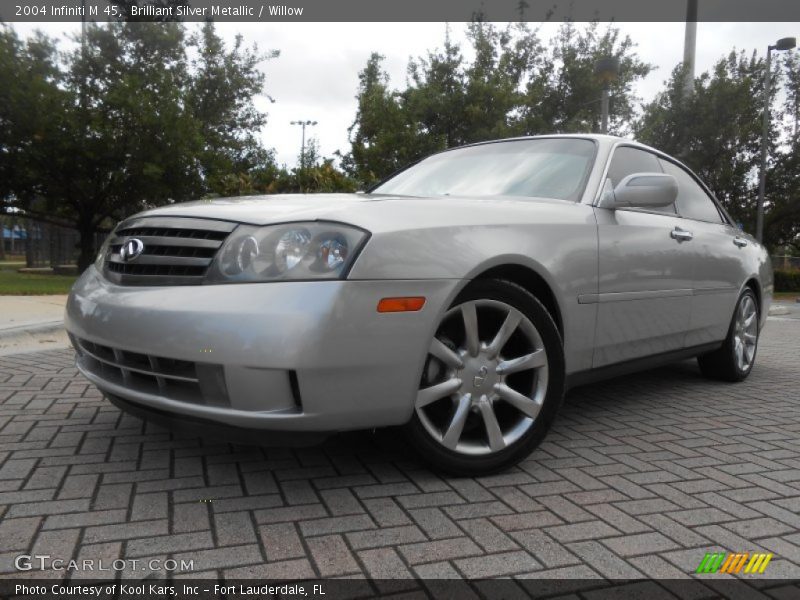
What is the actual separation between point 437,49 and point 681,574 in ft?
68.1

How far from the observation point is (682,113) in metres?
23.5

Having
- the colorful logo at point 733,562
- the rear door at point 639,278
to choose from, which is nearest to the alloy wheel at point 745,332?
the rear door at point 639,278

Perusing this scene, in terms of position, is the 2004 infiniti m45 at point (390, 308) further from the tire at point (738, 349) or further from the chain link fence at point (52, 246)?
the chain link fence at point (52, 246)

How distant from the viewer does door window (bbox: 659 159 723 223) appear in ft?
14.0

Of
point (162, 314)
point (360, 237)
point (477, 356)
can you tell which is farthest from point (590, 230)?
point (162, 314)

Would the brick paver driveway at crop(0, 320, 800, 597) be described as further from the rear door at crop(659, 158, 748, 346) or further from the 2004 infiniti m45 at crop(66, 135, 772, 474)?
the rear door at crop(659, 158, 748, 346)

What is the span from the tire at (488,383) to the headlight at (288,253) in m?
0.49

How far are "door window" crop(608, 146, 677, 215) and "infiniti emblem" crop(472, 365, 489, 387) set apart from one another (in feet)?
4.88

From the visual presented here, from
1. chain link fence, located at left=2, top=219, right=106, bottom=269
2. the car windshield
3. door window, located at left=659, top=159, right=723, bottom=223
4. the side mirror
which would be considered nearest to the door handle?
door window, located at left=659, top=159, right=723, bottom=223

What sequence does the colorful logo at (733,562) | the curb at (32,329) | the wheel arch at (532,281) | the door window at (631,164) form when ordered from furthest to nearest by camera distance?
the curb at (32,329)
the door window at (631,164)
the wheel arch at (532,281)
the colorful logo at (733,562)

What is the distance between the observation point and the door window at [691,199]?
14.0 feet

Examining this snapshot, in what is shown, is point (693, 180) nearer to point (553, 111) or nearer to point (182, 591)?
point (182, 591)

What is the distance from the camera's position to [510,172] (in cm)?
359

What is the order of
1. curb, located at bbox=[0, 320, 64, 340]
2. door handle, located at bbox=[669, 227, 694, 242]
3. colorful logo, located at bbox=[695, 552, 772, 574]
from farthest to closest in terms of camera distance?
curb, located at bbox=[0, 320, 64, 340], door handle, located at bbox=[669, 227, 694, 242], colorful logo, located at bbox=[695, 552, 772, 574]
